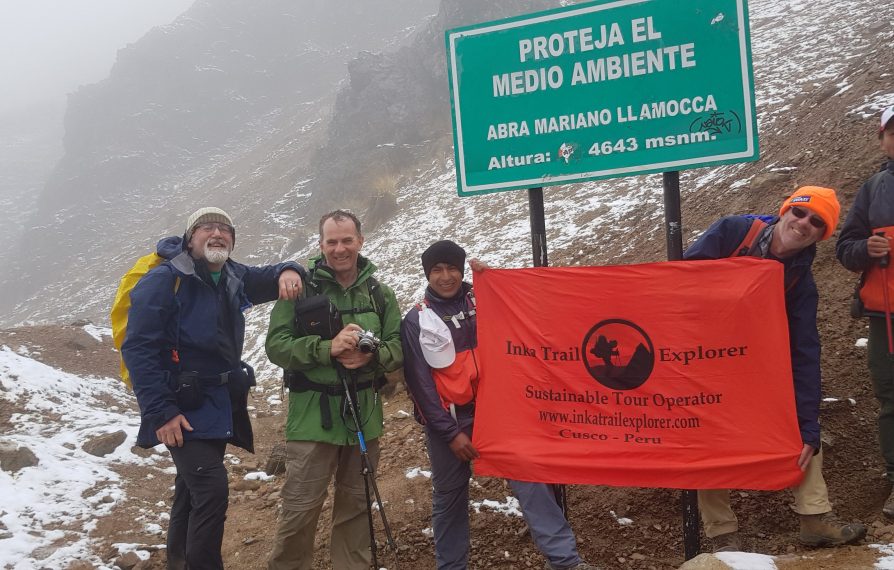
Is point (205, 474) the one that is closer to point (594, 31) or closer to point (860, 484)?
point (594, 31)

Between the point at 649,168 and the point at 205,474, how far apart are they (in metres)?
3.52

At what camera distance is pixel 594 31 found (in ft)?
11.1

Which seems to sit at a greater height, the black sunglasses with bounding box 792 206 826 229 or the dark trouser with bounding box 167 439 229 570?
the black sunglasses with bounding box 792 206 826 229

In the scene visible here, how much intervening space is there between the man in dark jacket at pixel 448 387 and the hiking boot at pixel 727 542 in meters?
1.16

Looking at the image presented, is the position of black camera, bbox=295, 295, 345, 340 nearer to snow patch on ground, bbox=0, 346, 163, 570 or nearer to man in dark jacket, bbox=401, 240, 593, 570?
man in dark jacket, bbox=401, 240, 593, 570

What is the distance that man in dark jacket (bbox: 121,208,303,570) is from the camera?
339cm

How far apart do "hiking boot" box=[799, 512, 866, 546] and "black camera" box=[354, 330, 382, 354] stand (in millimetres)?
2964

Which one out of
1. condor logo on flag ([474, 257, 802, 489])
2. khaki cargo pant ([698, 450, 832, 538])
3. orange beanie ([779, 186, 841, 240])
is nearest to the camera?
orange beanie ([779, 186, 841, 240])

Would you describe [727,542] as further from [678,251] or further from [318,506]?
[318,506]

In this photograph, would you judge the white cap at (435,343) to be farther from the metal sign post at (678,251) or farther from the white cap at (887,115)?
the white cap at (887,115)

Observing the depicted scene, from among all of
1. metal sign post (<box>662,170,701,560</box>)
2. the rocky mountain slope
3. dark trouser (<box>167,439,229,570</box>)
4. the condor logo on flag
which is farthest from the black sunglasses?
dark trouser (<box>167,439,229,570</box>)

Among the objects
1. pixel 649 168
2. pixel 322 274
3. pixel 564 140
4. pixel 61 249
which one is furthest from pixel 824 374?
pixel 61 249

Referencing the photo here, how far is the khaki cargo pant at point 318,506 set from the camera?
11.9 feet

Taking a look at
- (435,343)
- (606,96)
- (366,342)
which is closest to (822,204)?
(606,96)
